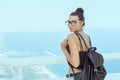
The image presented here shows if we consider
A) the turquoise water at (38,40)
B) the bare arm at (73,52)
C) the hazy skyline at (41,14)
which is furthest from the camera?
the hazy skyline at (41,14)

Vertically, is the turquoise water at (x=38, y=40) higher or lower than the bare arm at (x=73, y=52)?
lower

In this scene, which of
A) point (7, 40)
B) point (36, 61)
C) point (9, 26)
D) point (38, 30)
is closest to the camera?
point (36, 61)

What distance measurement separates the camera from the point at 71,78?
1710 mm

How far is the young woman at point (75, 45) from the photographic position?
1635 millimetres

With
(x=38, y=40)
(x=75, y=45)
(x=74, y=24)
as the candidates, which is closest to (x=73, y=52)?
(x=75, y=45)

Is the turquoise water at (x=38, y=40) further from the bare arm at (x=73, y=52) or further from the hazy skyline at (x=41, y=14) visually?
the bare arm at (x=73, y=52)

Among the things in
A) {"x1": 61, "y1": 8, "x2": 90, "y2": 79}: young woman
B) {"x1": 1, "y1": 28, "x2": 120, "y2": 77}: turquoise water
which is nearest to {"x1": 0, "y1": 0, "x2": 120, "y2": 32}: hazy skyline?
{"x1": 1, "y1": 28, "x2": 120, "y2": 77}: turquoise water

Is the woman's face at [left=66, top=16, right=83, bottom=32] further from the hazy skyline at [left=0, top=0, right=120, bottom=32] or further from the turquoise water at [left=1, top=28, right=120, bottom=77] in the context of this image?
Result: the hazy skyline at [left=0, top=0, right=120, bottom=32]

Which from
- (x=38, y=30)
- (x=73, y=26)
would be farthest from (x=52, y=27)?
(x=73, y=26)

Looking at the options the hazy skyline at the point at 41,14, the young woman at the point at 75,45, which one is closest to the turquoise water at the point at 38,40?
the hazy skyline at the point at 41,14

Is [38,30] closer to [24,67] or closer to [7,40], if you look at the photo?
[7,40]

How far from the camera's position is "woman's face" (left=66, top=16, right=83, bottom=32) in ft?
5.62

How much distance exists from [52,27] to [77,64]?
3.50 meters

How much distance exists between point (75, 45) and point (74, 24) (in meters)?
0.15
